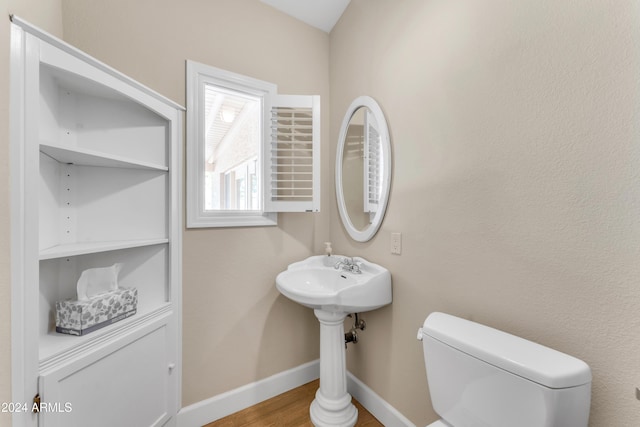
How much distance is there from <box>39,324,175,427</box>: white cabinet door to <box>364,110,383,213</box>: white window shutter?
135cm

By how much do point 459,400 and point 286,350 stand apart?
1.24 metres

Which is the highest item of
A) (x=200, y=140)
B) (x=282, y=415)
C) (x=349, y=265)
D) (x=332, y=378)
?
(x=200, y=140)

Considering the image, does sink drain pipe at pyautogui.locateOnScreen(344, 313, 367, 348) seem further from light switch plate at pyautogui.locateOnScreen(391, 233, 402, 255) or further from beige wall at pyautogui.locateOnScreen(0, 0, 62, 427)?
beige wall at pyautogui.locateOnScreen(0, 0, 62, 427)

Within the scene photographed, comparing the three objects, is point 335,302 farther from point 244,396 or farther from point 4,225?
point 4,225

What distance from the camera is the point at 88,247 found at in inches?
40.4

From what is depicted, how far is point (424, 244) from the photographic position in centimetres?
126

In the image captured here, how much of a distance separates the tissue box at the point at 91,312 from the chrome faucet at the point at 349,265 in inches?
46.0

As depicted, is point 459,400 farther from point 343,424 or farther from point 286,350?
point 286,350

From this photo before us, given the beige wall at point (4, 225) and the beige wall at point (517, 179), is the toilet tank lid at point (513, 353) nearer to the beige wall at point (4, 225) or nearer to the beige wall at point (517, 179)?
the beige wall at point (517, 179)

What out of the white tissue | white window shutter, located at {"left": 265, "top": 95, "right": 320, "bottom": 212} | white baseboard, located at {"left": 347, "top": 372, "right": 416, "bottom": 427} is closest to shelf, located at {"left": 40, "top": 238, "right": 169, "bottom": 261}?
the white tissue

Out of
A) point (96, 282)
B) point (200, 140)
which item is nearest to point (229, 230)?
point (200, 140)

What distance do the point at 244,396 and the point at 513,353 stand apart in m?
1.59

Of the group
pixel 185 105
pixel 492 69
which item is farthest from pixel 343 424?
pixel 185 105

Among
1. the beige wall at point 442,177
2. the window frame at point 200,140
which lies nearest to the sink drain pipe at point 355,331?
the beige wall at point 442,177
